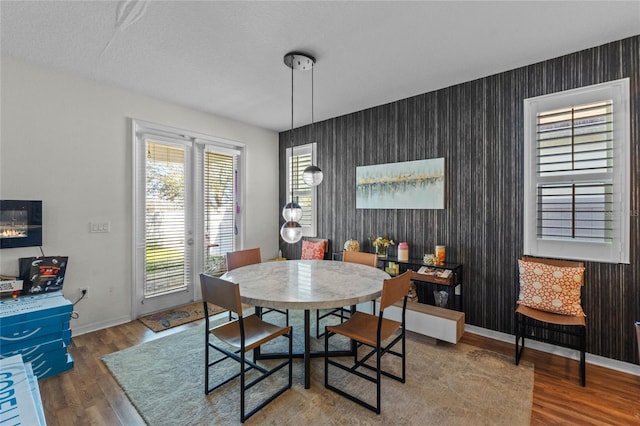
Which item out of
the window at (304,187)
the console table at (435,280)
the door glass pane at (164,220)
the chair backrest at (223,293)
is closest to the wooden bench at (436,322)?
the console table at (435,280)

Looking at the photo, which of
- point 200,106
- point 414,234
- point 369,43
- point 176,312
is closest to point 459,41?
point 369,43

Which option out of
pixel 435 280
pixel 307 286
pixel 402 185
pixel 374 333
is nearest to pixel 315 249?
pixel 402 185

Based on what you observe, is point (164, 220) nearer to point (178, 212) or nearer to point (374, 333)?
point (178, 212)

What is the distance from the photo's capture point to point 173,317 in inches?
139

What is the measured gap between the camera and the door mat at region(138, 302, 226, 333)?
3306 mm

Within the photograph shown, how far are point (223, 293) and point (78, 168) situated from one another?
98.5 inches

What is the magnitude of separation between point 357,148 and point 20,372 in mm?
3794

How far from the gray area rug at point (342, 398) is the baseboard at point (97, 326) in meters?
0.79

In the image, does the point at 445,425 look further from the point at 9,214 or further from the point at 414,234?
the point at 9,214

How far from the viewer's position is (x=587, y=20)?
213 cm

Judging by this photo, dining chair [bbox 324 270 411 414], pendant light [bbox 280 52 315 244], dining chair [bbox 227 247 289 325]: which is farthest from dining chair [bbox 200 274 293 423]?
dining chair [bbox 227 247 289 325]

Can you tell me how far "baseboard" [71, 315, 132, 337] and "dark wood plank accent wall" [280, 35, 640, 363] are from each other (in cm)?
301

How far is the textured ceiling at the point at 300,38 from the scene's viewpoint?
201 centimetres

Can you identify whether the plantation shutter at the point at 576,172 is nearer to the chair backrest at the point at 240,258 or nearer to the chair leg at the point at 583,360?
the chair leg at the point at 583,360
